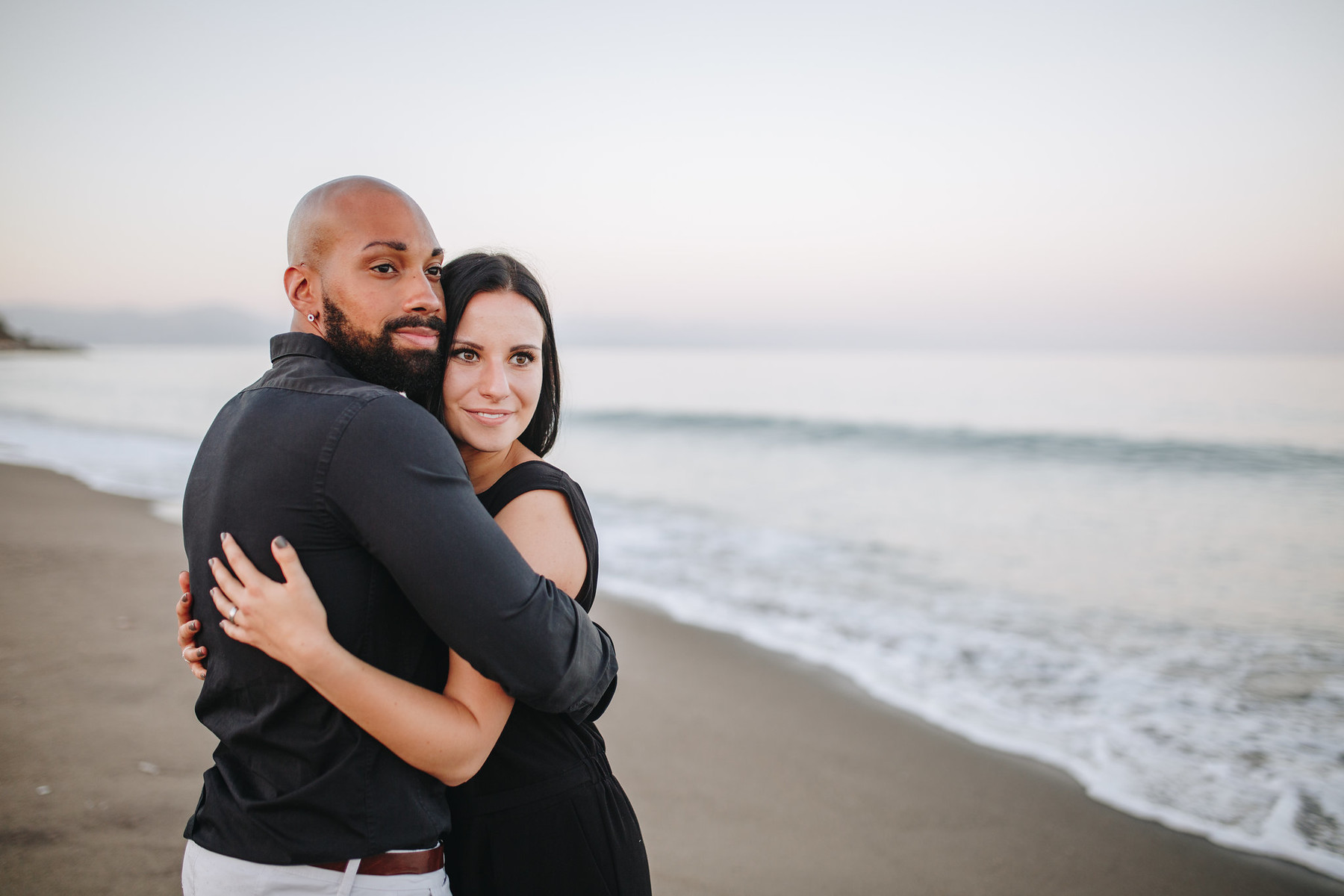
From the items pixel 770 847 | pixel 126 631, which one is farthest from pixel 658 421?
pixel 770 847

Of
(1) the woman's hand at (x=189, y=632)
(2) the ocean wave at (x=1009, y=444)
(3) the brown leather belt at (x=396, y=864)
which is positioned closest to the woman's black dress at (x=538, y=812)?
(3) the brown leather belt at (x=396, y=864)

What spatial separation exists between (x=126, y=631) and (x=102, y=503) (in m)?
5.47

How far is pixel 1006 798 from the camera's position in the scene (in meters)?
4.32

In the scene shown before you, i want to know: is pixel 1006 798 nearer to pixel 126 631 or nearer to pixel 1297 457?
pixel 126 631

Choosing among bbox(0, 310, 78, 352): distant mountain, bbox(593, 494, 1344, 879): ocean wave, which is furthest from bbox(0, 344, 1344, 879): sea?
bbox(0, 310, 78, 352): distant mountain

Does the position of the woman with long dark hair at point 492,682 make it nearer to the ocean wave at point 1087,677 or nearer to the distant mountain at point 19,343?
the ocean wave at point 1087,677

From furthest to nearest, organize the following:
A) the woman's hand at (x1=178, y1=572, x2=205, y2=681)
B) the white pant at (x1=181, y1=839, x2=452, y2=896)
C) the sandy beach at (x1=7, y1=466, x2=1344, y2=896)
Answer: the sandy beach at (x1=7, y1=466, x2=1344, y2=896) < the woman's hand at (x1=178, y1=572, x2=205, y2=681) < the white pant at (x1=181, y1=839, x2=452, y2=896)

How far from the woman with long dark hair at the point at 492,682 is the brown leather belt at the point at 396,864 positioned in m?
0.16

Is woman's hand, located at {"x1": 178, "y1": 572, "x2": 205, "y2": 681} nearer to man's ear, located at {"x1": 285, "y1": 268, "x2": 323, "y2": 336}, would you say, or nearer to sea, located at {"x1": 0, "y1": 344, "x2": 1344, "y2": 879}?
man's ear, located at {"x1": 285, "y1": 268, "x2": 323, "y2": 336}

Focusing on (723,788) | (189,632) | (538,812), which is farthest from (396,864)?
(723,788)

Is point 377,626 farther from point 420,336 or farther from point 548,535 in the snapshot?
point 420,336

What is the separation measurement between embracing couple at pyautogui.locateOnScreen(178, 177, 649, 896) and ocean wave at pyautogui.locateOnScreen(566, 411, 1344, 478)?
1879 cm

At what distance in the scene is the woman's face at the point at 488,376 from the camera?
7.04 feet

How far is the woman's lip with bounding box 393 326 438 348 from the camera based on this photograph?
185 centimetres
